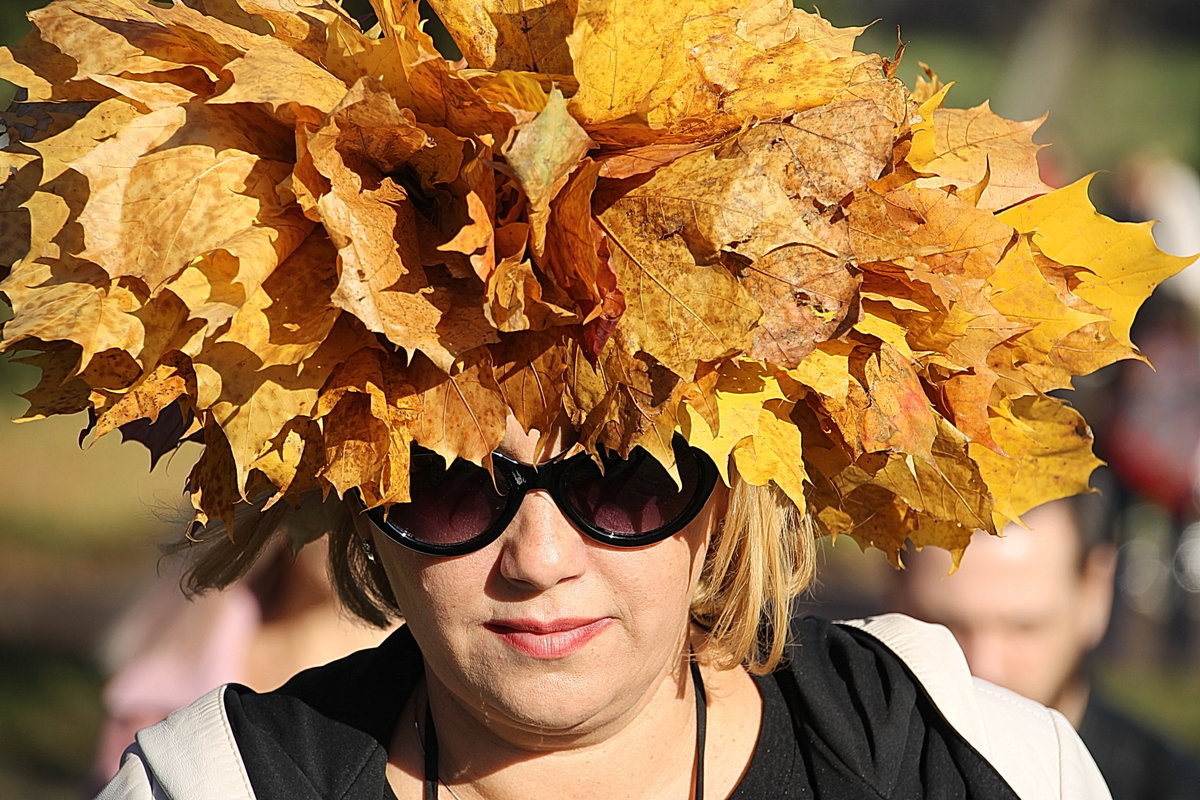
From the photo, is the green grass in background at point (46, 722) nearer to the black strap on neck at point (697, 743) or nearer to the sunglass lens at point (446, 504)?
the black strap on neck at point (697, 743)

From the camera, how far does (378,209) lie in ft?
5.37

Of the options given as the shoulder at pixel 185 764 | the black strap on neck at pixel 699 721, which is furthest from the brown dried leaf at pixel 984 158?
the shoulder at pixel 185 764

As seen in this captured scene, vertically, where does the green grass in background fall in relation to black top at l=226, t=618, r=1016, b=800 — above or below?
below

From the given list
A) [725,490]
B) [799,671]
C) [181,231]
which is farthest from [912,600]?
[181,231]

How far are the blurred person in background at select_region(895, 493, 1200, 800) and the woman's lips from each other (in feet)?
6.22

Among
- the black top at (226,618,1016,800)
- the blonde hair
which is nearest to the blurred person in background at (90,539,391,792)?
the blonde hair

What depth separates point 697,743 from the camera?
2162mm

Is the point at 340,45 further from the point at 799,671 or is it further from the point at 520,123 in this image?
the point at 799,671

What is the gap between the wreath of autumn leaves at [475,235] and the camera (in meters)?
1.58

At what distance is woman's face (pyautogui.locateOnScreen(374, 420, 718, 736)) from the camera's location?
6.01ft

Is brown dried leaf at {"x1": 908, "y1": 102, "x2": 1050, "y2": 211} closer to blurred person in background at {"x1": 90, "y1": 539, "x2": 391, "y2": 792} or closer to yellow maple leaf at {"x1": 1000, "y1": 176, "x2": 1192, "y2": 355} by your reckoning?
yellow maple leaf at {"x1": 1000, "y1": 176, "x2": 1192, "y2": 355}

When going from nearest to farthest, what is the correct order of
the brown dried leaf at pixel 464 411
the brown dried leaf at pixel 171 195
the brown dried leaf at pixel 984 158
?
1. the brown dried leaf at pixel 171 195
2. the brown dried leaf at pixel 464 411
3. the brown dried leaf at pixel 984 158

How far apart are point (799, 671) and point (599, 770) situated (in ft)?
1.32

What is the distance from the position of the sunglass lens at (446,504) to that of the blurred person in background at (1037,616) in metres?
1.99
